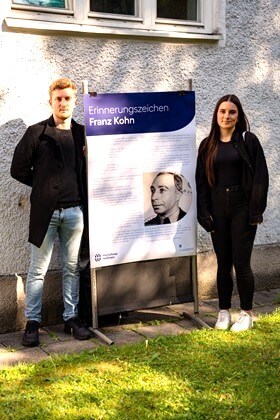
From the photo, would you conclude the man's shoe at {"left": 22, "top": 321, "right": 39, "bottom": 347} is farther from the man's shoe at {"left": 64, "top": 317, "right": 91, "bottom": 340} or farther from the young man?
the man's shoe at {"left": 64, "top": 317, "right": 91, "bottom": 340}

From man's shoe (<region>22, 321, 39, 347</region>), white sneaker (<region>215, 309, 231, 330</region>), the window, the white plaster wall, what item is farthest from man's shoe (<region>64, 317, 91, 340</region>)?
the window

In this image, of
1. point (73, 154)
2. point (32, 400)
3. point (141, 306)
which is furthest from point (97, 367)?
point (73, 154)

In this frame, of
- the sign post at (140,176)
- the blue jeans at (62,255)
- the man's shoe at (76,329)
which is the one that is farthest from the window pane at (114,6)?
the man's shoe at (76,329)

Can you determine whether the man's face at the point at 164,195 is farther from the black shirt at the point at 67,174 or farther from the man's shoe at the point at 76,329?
the man's shoe at the point at 76,329

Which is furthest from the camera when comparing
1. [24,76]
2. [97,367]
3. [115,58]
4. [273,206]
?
[273,206]

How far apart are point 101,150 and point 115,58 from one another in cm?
111

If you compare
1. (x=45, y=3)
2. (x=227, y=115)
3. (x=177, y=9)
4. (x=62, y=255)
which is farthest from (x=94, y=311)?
(x=177, y=9)

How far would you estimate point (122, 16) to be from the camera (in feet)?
19.7

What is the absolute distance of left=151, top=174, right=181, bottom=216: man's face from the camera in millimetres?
5516

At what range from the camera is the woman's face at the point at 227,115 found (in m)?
5.32

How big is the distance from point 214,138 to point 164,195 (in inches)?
23.7

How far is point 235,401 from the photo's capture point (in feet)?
13.6

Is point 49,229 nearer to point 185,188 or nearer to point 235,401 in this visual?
point 185,188

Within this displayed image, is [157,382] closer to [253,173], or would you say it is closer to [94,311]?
[94,311]
